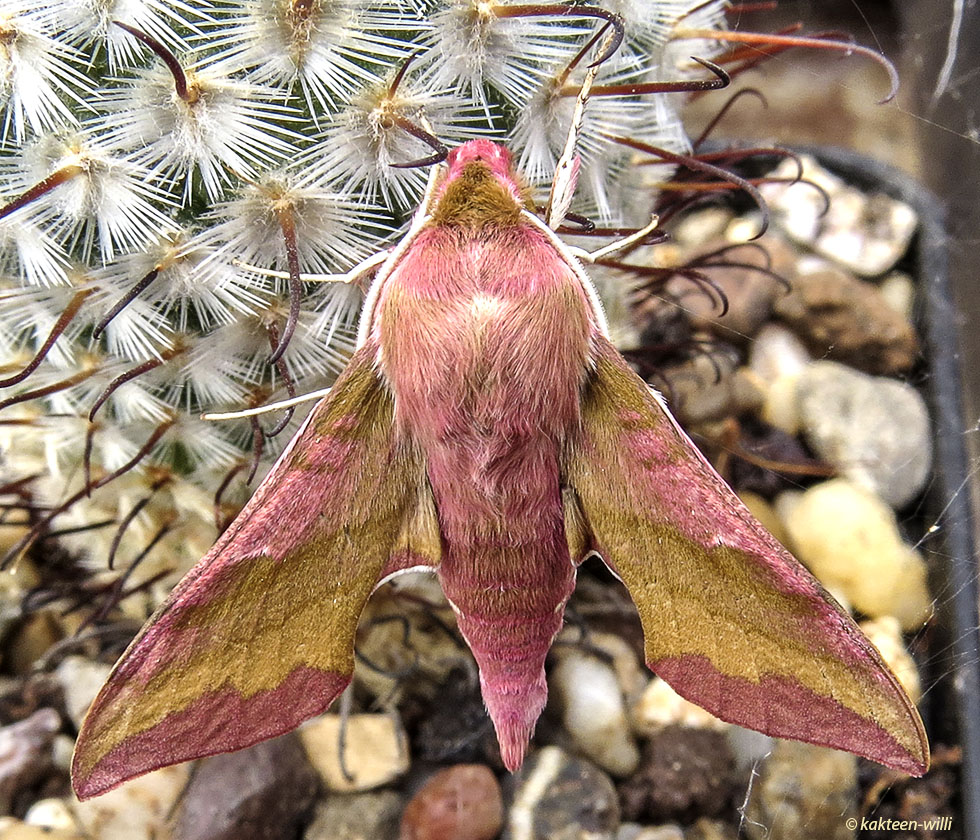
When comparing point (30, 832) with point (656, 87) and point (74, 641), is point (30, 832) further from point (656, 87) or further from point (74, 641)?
point (656, 87)

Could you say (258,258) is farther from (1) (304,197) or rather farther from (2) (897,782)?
(2) (897,782)

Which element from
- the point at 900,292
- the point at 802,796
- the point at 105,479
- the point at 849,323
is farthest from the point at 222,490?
the point at 900,292

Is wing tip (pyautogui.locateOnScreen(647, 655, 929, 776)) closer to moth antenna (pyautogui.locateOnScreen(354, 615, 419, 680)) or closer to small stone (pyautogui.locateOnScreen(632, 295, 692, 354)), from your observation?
moth antenna (pyautogui.locateOnScreen(354, 615, 419, 680))

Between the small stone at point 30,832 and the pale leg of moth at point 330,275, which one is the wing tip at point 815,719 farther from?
the small stone at point 30,832

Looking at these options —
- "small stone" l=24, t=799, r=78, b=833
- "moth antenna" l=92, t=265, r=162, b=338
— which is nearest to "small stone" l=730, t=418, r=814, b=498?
"moth antenna" l=92, t=265, r=162, b=338

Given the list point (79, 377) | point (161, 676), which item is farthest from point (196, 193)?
point (161, 676)

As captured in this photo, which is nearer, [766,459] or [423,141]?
[423,141]
